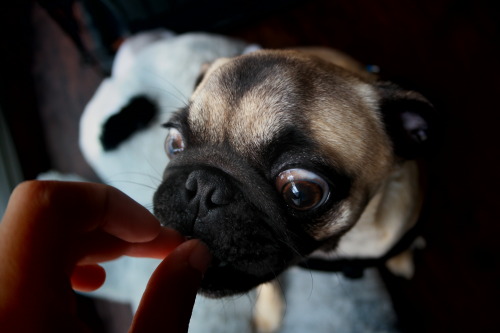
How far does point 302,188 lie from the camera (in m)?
1.01

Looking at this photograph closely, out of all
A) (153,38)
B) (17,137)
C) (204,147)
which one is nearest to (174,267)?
(204,147)

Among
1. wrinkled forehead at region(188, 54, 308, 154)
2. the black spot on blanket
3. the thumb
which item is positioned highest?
wrinkled forehead at region(188, 54, 308, 154)

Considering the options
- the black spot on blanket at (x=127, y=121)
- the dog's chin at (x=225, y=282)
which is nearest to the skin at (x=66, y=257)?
the dog's chin at (x=225, y=282)

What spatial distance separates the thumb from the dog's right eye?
0.53 metres

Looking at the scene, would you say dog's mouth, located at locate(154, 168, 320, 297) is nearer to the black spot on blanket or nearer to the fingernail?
the fingernail

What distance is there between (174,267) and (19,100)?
2449 mm

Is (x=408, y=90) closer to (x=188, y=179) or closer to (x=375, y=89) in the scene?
(x=375, y=89)

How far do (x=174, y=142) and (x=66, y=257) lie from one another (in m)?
0.66

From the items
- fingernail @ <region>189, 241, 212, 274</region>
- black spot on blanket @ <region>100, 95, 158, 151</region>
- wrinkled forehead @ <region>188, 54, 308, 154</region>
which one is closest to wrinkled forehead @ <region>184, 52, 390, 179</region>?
wrinkled forehead @ <region>188, 54, 308, 154</region>

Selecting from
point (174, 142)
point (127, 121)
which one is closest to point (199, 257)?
point (174, 142)

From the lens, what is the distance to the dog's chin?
3.59ft

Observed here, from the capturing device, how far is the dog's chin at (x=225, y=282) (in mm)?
1095

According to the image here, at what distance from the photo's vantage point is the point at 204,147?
114cm

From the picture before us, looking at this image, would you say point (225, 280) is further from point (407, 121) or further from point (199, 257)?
point (407, 121)
